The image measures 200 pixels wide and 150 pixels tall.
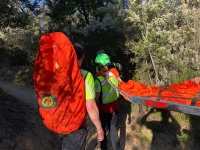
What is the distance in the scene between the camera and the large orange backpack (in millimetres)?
2262

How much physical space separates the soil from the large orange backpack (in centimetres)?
230

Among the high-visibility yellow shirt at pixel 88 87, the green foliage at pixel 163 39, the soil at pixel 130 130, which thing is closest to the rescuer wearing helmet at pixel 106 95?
the soil at pixel 130 130

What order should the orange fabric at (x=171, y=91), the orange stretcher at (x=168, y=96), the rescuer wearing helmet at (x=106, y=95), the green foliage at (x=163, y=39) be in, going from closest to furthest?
the orange stretcher at (x=168, y=96) → the orange fabric at (x=171, y=91) → the rescuer wearing helmet at (x=106, y=95) → the green foliage at (x=163, y=39)

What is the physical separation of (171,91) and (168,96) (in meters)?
0.23

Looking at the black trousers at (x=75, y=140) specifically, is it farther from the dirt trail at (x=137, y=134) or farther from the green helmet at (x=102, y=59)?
the dirt trail at (x=137, y=134)

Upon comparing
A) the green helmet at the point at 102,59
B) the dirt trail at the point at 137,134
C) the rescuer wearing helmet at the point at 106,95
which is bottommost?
the dirt trail at the point at 137,134

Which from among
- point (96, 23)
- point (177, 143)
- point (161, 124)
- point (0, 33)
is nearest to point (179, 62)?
point (161, 124)

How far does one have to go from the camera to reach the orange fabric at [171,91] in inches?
129

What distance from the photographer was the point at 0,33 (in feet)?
44.1

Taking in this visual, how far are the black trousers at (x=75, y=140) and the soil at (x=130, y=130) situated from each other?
6.55 feet

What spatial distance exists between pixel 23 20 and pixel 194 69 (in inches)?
200

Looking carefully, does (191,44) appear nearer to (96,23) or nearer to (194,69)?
(194,69)

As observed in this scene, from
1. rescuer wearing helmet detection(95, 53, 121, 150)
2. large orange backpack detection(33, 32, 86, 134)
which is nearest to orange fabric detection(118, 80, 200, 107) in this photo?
rescuer wearing helmet detection(95, 53, 121, 150)

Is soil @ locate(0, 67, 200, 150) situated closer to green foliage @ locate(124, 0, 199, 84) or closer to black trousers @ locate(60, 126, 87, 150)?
green foliage @ locate(124, 0, 199, 84)
